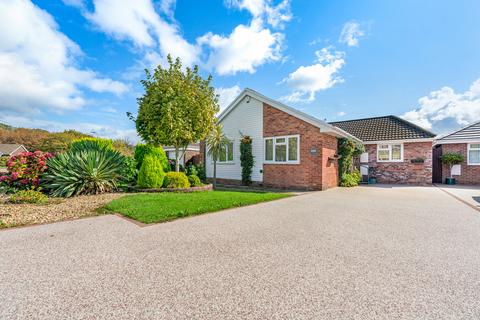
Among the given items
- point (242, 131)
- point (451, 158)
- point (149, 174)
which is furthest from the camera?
point (451, 158)

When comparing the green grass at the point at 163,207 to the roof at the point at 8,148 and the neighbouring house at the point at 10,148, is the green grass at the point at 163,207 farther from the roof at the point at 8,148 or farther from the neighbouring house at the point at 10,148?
the roof at the point at 8,148

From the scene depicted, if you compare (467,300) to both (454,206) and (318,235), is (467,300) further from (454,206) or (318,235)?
(454,206)

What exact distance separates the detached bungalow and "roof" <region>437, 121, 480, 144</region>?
6.67 feet

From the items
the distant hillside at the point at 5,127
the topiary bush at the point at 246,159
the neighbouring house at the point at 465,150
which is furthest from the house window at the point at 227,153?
the distant hillside at the point at 5,127

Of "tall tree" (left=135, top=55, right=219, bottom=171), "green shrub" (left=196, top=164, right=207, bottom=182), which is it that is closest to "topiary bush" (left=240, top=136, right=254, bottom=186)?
"tall tree" (left=135, top=55, right=219, bottom=171)

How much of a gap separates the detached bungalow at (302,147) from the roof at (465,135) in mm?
2034

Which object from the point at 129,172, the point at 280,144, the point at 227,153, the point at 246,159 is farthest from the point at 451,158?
the point at 129,172

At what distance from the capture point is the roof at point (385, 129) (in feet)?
47.1

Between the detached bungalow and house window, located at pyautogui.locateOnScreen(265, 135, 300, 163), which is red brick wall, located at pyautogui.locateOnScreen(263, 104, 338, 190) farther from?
house window, located at pyautogui.locateOnScreen(265, 135, 300, 163)

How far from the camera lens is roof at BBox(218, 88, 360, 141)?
34.6ft

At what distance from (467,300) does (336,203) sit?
5455 millimetres

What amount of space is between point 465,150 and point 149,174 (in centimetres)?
1958

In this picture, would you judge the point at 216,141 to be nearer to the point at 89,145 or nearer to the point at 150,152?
the point at 150,152

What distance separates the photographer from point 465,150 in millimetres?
14086
